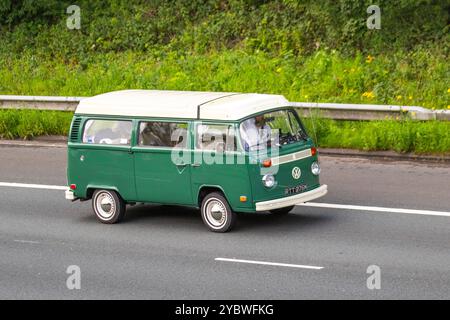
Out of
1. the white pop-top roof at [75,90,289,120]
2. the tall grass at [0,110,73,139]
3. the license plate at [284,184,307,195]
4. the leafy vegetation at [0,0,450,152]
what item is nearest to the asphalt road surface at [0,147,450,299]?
the license plate at [284,184,307,195]

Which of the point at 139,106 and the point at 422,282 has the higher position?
the point at 139,106

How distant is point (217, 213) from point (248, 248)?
102 cm

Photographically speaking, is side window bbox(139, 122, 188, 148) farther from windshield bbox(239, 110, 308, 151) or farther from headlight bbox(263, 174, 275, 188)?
headlight bbox(263, 174, 275, 188)

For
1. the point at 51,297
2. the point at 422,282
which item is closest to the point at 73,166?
the point at 51,297

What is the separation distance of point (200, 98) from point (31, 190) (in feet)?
15.1

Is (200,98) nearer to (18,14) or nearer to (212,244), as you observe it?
(212,244)

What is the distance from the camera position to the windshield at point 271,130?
1617cm

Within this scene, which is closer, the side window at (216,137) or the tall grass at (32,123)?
the side window at (216,137)

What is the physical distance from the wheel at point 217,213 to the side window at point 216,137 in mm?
671

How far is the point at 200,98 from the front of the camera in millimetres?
16844

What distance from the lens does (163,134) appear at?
16688 millimetres

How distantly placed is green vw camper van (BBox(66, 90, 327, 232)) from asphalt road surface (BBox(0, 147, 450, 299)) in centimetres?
51

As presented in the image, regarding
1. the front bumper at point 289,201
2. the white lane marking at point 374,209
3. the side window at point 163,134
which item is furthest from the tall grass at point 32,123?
the front bumper at point 289,201

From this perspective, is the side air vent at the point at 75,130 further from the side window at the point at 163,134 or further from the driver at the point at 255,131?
the driver at the point at 255,131
